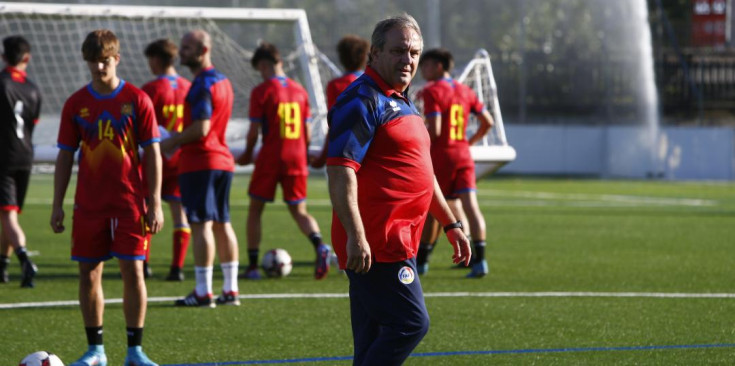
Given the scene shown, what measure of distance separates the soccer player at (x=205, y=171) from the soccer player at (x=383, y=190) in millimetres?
3789

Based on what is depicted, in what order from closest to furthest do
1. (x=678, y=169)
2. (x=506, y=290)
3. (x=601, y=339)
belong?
(x=601, y=339)
(x=506, y=290)
(x=678, y=169)

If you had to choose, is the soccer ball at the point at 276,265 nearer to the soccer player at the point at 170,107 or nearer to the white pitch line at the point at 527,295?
the soccer player at the point at 170,107

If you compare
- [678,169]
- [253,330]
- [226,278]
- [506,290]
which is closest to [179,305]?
[226,278]

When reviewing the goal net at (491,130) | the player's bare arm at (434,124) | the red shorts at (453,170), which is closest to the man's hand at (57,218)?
the player's bare arm at (434,124)

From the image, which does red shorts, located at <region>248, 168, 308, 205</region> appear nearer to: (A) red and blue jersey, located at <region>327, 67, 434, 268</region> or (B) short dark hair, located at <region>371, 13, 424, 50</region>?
(A) red and blue jersey, located at <region>327, 67, 434, 268</region>

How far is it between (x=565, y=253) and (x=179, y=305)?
5171mm

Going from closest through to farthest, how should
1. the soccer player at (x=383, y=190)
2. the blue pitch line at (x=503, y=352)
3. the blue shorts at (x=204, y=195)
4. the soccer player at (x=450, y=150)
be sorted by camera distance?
the soccer player at (x=383, y=190), the blue pitch line at (x=503, y=352), the blue shorts at (x=204, y=195), the soccer player at (x=450, y=150)

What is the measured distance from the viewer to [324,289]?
31.5ft

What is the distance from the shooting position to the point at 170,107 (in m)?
9.84

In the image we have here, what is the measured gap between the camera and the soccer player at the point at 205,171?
8.44 meters

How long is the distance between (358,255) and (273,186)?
5758 millimetres

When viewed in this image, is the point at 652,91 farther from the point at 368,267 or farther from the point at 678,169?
the point at 368,267

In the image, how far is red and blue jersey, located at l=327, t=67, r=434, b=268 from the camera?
183 inches

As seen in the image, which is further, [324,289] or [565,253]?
[565,253]
